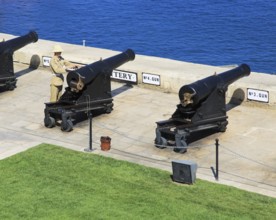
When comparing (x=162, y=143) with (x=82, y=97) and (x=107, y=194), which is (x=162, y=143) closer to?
(x=82, y=97)

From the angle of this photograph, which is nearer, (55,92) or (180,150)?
(180,150)

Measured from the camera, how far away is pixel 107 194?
12609 mm

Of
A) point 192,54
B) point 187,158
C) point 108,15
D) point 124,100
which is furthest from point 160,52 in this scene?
point 187,158

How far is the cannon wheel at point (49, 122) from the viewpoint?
16766mm

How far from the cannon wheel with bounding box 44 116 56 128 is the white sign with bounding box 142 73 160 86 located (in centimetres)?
391

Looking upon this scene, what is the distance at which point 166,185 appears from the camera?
13141 millimetres

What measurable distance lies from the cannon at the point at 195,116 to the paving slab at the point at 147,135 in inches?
8.8

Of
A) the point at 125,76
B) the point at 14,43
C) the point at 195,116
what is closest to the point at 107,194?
the point at 195,116

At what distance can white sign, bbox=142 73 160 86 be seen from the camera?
1969 cm

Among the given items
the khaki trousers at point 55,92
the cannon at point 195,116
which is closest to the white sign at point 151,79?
the khaki trousers at point 55,92

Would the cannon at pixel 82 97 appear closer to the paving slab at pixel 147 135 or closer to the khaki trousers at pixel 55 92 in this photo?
the paving slab at pixel 147 135

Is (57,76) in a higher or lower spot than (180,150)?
higher

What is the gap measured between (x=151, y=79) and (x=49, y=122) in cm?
404

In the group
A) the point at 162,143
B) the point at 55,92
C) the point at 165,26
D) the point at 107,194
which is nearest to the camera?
the point at 107,194
